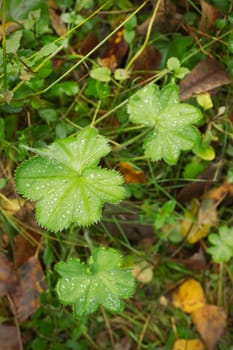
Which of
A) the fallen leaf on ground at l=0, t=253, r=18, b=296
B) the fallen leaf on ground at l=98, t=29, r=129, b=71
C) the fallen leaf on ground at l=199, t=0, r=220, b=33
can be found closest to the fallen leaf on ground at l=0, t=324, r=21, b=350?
the fallen leaf on ground at l=0, t=253, r=18, b=296

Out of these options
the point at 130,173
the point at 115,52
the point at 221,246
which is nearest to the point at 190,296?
the point at 221,246

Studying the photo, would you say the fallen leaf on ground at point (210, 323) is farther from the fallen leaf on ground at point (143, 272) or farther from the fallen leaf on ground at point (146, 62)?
the fallen leaf on ground at point (146, 62)

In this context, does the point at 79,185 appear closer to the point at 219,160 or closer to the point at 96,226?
the point at 96,226

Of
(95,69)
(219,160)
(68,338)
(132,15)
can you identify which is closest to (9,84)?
(95,69)

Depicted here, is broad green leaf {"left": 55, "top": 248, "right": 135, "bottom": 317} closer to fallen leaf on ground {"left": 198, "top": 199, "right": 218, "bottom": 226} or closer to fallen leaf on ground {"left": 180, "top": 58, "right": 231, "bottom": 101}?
fallen leaf on ground {"left": 198, "top": 199, "right": 218, "bottom": 226}

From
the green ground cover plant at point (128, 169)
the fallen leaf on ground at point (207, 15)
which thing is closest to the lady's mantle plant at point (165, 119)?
the green ground cover plant at point (128, 169)

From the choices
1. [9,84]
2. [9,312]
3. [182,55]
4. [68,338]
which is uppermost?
[9,84]

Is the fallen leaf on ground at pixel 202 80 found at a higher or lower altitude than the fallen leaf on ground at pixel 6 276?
higher
